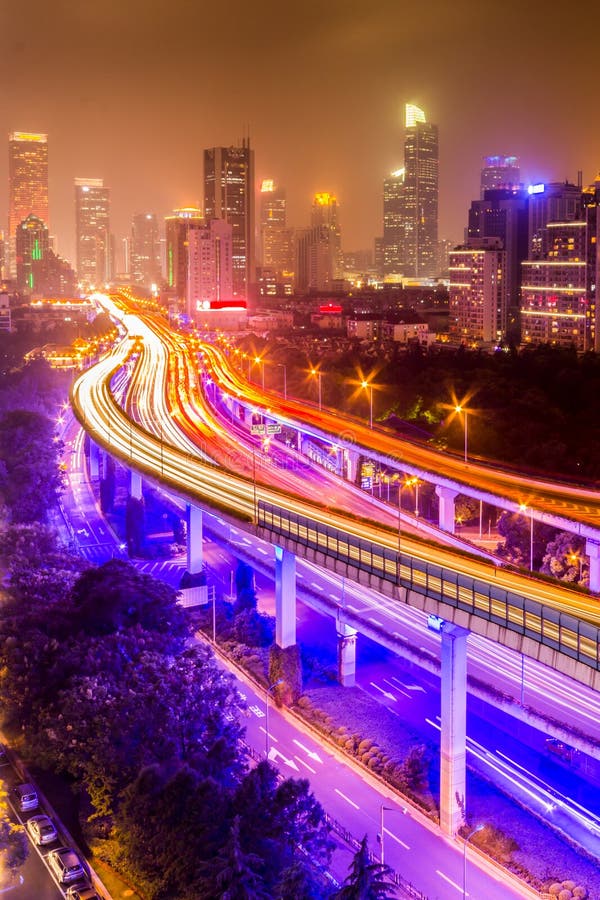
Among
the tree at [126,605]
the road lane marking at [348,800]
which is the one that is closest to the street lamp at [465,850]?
the road lane marking at [348,800]

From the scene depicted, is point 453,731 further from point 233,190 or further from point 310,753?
point 233,190

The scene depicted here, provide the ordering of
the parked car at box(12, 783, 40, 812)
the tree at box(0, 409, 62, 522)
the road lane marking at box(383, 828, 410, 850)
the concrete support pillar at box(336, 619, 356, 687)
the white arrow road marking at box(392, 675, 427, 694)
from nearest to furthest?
the road lane marking at box(383, 828, 410, 850), the parked car at box(12, 783, 40, 812), the white arrow road marking at box(392, 675, 427, 694), the concrete support pillar at box(336, 619, 356, 687), the tree at box(0, 409, 62, 522)

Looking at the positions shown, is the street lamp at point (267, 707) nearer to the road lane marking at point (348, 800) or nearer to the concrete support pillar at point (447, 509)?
the road lane marking at point (348, 800)

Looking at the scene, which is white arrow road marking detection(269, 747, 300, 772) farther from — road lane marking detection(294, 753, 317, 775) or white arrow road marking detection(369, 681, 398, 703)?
white arrow road marking detection(369, 681, 398, 703)

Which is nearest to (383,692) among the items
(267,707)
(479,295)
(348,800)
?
(267,707)

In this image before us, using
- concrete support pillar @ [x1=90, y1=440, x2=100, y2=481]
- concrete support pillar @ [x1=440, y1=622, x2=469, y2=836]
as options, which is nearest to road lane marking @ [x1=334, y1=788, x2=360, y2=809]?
concrete support pillar @ [x1=440, y1=622, x2=469, y2=836]

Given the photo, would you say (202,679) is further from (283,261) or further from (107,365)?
(283,261)
